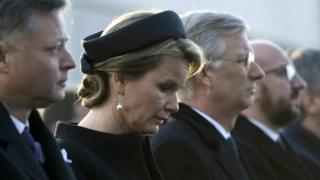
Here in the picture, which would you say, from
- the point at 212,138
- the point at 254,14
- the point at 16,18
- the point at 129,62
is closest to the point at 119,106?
the point at 129,62

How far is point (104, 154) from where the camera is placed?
4.45m

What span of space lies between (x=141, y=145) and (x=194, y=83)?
97cm

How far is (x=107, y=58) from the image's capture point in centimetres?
449

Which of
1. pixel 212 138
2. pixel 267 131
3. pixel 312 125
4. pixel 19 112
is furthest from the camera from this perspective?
pixel 312 125

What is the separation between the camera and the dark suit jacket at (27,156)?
3.74 metres

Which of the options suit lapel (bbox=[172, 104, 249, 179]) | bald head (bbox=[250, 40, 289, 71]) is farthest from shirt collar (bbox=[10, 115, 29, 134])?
bald head (bbox=[250, 40, 289, 71])

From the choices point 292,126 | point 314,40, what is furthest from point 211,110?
point 314,40

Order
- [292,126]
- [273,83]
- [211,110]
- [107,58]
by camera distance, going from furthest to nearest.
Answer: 1. [292,126]
2. [273,83]
3. [211,110]
4. [107,58]

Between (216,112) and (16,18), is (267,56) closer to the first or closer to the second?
(216,112)

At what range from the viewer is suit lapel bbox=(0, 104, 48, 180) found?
12.5 feet

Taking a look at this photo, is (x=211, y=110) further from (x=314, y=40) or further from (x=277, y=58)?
(x=314, y=40)

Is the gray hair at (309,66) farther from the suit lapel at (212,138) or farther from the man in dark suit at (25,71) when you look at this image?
the man in dark suit at (25,71)

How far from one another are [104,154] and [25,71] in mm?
758

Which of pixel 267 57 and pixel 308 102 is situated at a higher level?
pixel 267 57
